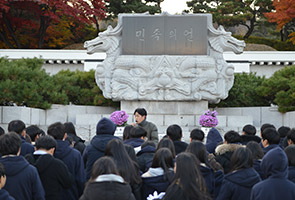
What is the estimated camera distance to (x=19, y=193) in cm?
473

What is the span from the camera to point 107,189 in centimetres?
382

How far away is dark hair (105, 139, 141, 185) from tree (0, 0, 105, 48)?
68.5 feet

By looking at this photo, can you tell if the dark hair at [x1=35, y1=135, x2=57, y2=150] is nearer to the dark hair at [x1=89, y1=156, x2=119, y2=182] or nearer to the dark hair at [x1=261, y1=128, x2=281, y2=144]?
the dark hair at [x1=89, y1=156, x2=119, y2=182]

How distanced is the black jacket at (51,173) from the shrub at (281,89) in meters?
11.2

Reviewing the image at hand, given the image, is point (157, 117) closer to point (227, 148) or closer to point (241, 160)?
point (227, 148)

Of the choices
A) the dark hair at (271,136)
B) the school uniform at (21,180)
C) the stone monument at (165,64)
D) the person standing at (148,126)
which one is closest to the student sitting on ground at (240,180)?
the dark hair at (271,136)

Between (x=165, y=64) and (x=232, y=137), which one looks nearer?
(x=232, y=137)

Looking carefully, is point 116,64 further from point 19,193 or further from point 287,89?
point 19,193

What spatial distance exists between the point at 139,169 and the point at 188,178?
1.20m

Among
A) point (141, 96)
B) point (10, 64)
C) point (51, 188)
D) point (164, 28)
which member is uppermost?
point (164, 28)

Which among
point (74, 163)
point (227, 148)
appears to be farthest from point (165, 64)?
point (74, 163)

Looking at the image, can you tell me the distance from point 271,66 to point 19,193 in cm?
2139

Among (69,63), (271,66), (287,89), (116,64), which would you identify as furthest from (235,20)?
(116,64)

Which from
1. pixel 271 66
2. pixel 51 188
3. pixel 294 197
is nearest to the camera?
pixel 294 197
